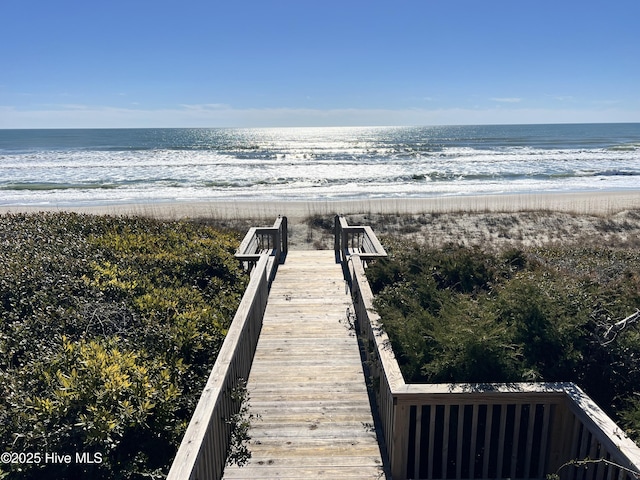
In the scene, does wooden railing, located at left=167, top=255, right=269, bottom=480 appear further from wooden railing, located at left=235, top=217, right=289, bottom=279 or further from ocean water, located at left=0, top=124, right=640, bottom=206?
ocean water, located at left=0, top=124, right=640, bottom=206

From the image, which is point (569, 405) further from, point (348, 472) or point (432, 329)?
point (348, 472)

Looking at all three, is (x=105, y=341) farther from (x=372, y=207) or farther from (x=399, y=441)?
(x=372, y=207)

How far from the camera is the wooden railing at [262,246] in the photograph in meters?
8.72

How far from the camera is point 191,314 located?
579 cm

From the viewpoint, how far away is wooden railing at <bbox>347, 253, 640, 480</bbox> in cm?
384

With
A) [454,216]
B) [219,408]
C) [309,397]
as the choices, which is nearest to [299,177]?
[454,216]

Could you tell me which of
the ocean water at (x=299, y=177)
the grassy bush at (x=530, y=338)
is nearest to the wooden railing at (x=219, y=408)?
the grassy bush at (x=530, y=338)

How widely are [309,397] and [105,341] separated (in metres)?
2.27

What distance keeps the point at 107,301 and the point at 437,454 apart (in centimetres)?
431

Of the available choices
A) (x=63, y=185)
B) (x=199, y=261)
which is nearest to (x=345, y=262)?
(x=199, y=261)

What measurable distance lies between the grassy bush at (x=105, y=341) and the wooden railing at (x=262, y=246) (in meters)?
→ 0.44

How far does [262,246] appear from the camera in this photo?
→ 35.4 feet

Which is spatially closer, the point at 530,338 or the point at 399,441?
the point at 399,441

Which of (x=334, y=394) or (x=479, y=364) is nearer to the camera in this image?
(x=479, y=364)
